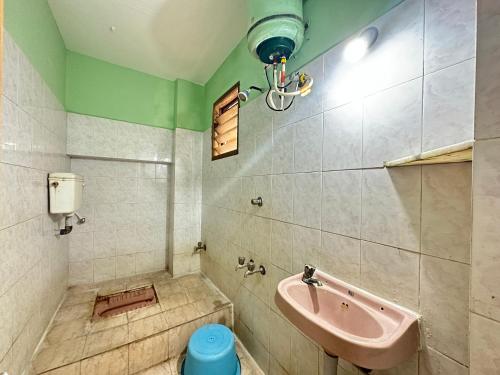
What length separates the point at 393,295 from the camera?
2.40 feet

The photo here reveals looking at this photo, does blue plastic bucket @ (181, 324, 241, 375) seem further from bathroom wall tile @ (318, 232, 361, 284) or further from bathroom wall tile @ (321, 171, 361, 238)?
bathroom wall tile @ (321, 171, 361, 238)

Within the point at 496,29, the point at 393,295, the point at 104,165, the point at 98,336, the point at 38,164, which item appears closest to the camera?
the point at 496,29

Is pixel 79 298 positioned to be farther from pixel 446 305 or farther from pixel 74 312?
pixel 446 305

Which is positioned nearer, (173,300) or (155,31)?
(155,31)

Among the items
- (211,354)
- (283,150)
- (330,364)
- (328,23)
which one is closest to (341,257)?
(330,364)

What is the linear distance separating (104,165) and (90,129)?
411 millimetres

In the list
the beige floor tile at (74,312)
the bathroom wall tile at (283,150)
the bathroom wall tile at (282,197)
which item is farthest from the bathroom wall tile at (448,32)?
the beige floor tile at (74,312)

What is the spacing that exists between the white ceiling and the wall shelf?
59.7 inches

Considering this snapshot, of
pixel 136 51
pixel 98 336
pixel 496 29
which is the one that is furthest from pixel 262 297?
pixel 136 51

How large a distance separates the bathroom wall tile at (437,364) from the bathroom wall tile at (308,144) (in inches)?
31.2

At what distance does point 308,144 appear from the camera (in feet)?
3.45

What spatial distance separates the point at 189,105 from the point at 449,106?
229 cm

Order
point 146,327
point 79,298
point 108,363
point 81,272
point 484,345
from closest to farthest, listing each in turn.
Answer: point 484,345
point 108,363
point 146,327
point 79,298
point 81,272

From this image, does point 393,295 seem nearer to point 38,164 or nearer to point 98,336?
point 98,336
